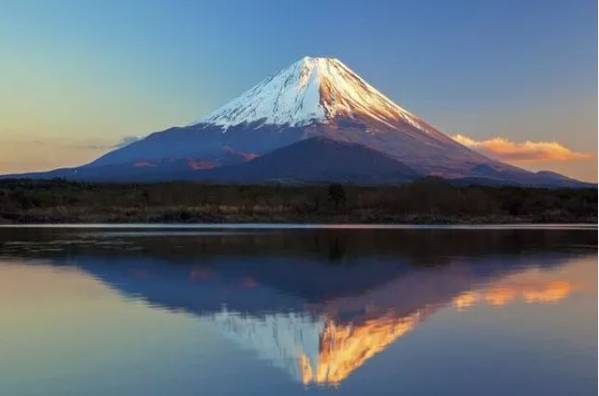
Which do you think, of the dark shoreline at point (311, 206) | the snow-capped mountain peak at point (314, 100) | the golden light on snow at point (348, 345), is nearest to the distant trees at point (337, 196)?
the dark shoreline at point (311, 206)

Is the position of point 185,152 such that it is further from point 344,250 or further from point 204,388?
point 204,388

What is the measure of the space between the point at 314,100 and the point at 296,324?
120148mm

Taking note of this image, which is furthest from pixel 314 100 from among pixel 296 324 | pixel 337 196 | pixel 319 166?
pixel 296 324

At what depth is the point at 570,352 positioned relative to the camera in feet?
24.0

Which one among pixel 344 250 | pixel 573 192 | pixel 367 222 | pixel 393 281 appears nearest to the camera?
pixel 393 281

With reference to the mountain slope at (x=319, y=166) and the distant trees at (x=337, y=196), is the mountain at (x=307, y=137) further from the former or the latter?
the distant trees at (x=337, y=196)

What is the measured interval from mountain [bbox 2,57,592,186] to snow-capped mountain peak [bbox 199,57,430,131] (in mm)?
A: 156

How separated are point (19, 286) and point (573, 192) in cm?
4174

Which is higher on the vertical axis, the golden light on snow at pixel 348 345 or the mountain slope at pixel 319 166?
the mountain slope at pixel 319 166

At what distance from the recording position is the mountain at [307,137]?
106625mm

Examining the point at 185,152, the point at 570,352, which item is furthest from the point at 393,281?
the point at 185,152

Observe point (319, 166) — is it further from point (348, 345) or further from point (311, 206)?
point (348, 345)

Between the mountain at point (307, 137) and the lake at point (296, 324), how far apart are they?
79.8 metres

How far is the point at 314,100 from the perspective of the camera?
419 feet
